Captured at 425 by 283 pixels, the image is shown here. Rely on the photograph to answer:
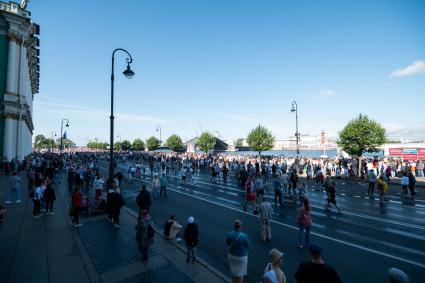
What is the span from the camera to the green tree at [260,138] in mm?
63594

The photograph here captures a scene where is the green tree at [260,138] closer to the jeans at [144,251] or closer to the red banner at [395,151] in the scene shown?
the red banner at [395,151]

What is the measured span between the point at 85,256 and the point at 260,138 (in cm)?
5790

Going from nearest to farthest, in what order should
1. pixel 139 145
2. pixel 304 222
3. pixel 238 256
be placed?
pixel 238 256
pixel 304 222
pixel 139 145

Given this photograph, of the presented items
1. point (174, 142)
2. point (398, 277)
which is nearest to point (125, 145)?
point (174, 142)

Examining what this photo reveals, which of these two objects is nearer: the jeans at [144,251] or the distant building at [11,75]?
the jeans at [144,251]

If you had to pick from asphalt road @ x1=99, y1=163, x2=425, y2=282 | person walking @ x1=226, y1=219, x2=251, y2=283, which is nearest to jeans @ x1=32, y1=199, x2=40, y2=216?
asphalt road @ x1=99, y1=163, x2=425, y2=282

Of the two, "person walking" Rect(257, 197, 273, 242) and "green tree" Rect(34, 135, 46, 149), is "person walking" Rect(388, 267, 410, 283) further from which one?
"green tree" Rect(34, 135, 46, 149)

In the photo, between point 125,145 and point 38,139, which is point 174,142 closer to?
point 125,145

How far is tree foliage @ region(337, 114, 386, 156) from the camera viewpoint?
32.7 m

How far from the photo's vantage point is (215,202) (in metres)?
15.8

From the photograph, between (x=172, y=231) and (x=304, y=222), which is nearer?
(x=304, y=222)

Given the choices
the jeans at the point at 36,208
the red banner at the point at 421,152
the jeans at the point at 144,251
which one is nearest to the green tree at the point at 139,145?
the red banner at the point at 421,152

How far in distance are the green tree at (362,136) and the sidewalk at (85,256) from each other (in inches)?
1205

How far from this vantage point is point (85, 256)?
7.60m
